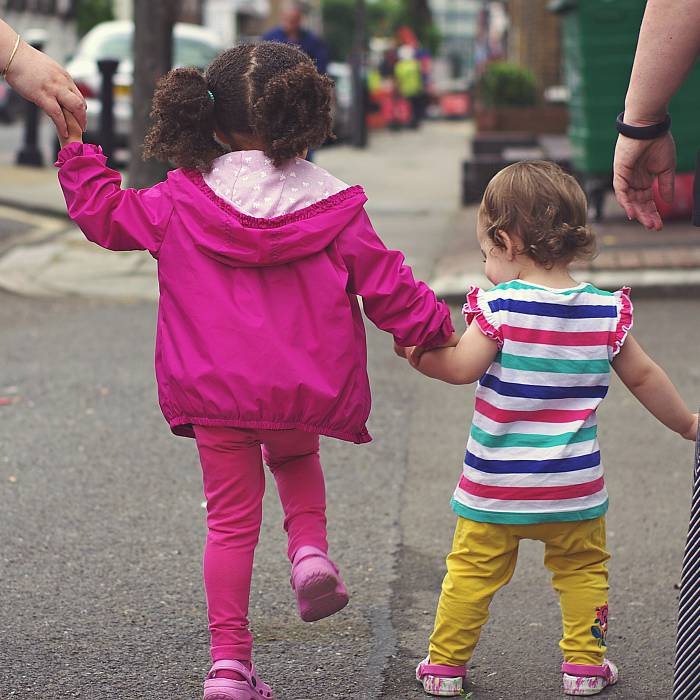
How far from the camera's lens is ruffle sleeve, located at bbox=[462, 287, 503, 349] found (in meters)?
2.87

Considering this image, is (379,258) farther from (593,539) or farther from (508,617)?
(508,617)

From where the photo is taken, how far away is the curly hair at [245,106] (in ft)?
9.20

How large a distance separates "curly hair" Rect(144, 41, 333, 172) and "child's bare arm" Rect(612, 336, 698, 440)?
805 millimetres

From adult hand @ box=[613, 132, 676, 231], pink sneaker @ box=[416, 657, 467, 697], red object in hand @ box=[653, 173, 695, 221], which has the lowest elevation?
red object in hand @ box=[653, 173, 695, 221]

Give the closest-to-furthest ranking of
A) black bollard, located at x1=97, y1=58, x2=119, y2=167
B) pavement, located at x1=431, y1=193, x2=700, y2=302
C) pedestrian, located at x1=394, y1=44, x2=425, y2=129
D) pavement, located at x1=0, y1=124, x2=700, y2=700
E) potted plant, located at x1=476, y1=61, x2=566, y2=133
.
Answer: pavement, located at x1=0, y1=124, x2=700, y2=700 < pavement, located at x1=431, y1=193, x2=700, y2=302 < black bollard, located at x1=97, y1=58, x2=119, y2=167 < potted plant, located at x1=476, y1=61, x2=566, y2=133 < pedestrian, located at x1=394, y1=44, x2=425, y2=129

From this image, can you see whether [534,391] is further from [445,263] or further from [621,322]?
Result: [445,263]

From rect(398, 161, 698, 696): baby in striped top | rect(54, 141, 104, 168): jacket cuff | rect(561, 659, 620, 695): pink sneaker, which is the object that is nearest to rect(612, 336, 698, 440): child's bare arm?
rect(398, 161, 698, 696): baby in striped top

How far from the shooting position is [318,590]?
113 inches

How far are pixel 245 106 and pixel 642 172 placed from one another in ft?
2.78

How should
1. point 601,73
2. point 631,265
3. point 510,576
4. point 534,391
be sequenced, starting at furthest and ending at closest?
point 601,73, point 631,265, point 510,576, point 534,391

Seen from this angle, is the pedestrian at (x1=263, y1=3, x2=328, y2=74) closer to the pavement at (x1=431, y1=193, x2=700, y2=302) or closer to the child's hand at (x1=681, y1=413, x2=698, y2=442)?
the pavement at (x1=431, y1=193, x2=700, y2=302)

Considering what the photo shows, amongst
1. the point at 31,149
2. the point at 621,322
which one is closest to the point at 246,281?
the point at 621,322

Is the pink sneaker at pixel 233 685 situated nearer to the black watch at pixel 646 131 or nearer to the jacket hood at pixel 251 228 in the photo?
the jacket hood at pixel 251 228

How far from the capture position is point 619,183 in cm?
288
